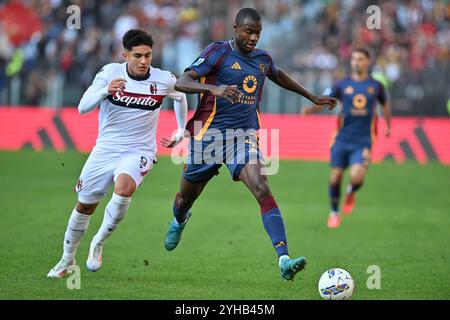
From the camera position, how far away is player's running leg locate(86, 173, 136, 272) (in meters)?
9.05

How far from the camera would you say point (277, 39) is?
2780 cm

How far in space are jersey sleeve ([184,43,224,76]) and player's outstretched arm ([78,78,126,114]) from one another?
0.84 metres

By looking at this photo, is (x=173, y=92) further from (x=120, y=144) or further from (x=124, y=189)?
(x=124, y=189)

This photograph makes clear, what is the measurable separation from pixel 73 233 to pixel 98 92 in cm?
151

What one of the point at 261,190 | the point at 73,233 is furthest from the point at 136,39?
the point at 73,233

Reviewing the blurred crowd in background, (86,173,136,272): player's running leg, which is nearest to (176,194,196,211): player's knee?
(86,173,136,272): player's running leg

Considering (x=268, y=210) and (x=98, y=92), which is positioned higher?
(x=98, y=92)

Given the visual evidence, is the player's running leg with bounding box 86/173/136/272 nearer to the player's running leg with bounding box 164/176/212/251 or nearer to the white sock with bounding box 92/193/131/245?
the white sock with bounding box 92/193/131/245

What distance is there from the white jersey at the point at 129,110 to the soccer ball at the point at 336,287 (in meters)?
2.39

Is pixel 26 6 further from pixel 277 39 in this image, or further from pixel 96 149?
pixel 96 149

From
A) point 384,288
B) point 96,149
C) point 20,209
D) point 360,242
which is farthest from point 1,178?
point 384,288

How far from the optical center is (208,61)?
9.30 meters

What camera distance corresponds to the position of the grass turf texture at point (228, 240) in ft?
29.4

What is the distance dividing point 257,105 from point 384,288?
2.31 m
